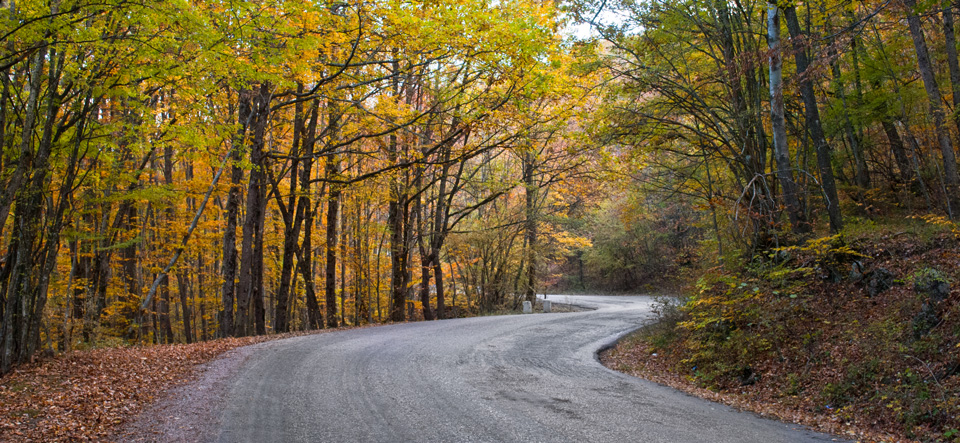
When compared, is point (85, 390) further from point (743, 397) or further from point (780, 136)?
point (780, 136)

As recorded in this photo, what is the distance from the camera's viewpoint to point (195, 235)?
16.9 metres

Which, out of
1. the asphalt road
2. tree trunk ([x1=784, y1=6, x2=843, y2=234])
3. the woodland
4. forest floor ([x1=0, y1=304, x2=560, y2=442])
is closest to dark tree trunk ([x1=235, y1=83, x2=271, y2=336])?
the woodland

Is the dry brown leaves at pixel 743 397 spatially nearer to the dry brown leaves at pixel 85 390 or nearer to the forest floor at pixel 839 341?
the forest floor at pixel 839 341

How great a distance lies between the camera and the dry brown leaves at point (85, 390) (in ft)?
16.6

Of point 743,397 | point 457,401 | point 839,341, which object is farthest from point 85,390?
point 839,341

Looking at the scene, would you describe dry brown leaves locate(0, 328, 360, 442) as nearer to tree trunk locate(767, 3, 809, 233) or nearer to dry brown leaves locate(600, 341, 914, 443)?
dry brown leaves locate(600, 341, 914, 443)

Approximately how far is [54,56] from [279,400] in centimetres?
593

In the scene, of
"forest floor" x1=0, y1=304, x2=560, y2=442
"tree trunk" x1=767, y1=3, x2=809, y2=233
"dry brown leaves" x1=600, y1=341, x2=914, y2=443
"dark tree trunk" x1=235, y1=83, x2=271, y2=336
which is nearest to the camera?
"forest floor" x1=0, y1=304, x2=560, y2=442

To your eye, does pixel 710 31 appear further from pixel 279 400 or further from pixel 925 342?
pixel 279 400

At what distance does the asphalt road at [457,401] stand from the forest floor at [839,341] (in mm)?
902

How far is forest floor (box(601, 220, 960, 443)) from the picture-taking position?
530cm

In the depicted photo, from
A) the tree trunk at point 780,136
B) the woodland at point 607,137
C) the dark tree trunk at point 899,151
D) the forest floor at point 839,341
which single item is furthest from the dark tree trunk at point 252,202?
the dark tree trunk at point 899,151

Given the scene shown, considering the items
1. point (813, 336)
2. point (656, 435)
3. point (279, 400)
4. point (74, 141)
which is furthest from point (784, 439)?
point (74, 141)

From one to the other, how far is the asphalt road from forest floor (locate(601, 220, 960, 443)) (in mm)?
902
